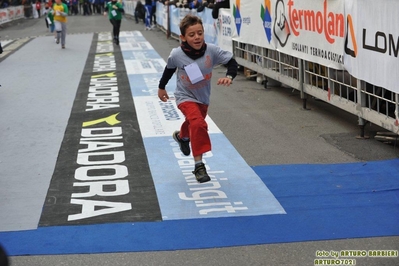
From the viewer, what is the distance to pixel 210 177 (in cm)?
802

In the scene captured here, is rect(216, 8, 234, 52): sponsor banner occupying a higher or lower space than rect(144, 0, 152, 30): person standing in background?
higher

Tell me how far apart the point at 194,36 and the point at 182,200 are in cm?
169

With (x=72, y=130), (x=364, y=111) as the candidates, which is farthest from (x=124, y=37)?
(x=364, y=111)

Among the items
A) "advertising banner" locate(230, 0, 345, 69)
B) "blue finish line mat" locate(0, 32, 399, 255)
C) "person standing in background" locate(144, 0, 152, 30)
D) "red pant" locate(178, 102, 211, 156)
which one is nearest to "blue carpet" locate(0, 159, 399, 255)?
"blue finish line mat" locate(0, 32, 399, 255)

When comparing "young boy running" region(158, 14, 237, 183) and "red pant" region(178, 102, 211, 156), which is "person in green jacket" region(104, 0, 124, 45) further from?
"red pant" region(178, 102, 211, 156)

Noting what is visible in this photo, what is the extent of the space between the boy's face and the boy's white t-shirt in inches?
6.3

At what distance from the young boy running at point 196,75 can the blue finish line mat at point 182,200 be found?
43 centimetres

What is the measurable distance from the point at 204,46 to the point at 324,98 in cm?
386

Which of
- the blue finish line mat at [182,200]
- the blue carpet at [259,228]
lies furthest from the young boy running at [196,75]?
the blue carpet at [259,228]

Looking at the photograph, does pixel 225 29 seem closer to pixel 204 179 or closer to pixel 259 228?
pixel 204 179

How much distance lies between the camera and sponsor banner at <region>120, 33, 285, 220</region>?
22.4 feet

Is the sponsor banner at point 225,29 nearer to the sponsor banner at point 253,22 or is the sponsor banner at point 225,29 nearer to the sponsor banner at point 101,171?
the sponsor banner at point 253,22

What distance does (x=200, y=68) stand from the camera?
25.4ft

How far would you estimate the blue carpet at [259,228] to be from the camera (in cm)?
591
